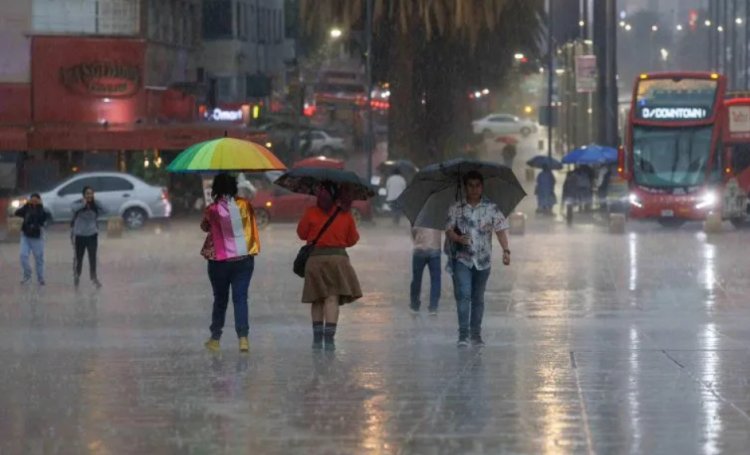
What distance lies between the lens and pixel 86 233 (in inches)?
998

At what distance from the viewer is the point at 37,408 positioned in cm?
1200

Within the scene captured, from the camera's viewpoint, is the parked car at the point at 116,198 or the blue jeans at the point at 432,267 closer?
the blue jeans at the point at 432,267

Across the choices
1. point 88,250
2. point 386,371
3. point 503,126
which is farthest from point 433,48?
point 503,126

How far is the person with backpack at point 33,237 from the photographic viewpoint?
25.7 m

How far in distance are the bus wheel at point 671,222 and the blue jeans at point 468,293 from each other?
3024 centimetres

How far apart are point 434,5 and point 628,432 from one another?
3854 cm

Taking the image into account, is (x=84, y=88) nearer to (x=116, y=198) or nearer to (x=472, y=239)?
(x=116, y=198)

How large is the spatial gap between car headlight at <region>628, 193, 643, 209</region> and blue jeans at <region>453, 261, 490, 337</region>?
30.4 metres

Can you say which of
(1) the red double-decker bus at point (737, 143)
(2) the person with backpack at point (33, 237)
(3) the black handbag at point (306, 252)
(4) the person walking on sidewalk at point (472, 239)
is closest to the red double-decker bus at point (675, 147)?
(1) the red double-decker bus at point (737, 143)

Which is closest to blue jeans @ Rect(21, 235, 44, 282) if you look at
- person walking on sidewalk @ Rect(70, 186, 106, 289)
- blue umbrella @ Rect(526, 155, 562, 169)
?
person walking on sidewalk @ Rect(70, 186, 106, 289)

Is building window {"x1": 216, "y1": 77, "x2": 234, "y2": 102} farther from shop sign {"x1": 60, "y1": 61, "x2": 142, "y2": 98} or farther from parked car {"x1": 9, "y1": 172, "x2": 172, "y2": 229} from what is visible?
parked car {"x1": 9, "y1": 172, "x2": 172, "y2": 229}

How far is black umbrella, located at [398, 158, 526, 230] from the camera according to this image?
16.4 m

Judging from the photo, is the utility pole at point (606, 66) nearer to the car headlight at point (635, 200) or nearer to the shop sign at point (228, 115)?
the car headlight at point (635, 200)

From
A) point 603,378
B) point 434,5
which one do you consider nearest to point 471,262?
point 603,378
